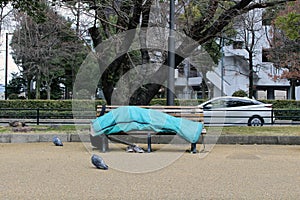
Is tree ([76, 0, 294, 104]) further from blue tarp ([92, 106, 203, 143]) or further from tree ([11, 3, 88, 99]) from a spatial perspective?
tree ([11, 3, 88, 99])

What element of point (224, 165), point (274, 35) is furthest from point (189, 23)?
point (274, 35)

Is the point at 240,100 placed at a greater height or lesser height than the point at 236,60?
lesser

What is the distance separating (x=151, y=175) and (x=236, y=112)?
14.0 metres

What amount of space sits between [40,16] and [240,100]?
35.5ft

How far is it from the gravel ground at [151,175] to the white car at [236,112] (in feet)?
24.6

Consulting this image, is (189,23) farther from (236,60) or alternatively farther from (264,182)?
(236,60)

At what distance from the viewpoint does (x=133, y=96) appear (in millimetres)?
15578

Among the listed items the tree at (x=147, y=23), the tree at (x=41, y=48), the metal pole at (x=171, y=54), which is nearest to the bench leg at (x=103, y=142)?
the metal pole at (x=171, y=54)

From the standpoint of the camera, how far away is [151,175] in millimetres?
7176

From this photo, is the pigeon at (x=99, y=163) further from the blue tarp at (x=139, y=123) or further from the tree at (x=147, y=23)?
the tree at (x=147, y=23)

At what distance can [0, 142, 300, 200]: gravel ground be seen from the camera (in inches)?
226

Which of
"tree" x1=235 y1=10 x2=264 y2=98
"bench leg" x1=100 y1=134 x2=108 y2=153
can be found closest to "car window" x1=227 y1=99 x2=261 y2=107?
"tree" x1=235 y1=10 x2=264 y2=98

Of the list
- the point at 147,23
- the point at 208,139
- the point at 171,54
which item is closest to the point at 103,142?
the point at 208,139

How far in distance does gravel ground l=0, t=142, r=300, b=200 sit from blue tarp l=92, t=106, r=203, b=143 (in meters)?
0.52
